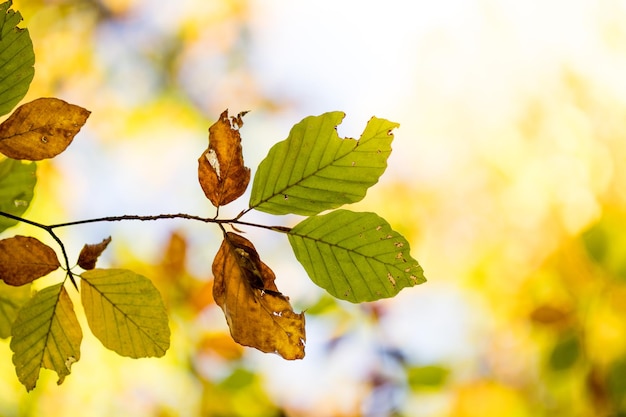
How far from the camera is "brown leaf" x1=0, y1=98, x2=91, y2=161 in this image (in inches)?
10.7

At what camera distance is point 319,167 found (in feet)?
0.94

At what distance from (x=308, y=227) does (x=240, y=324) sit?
60 millimetres

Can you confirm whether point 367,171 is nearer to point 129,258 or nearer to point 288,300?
point 288,300

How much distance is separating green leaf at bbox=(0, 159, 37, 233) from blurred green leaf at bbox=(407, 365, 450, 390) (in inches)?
36.4

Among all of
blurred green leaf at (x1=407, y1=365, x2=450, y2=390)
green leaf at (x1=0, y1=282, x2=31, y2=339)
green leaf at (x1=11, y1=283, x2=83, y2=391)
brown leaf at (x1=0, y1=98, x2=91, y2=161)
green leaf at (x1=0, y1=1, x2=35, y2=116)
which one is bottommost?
green leaf at (x1=11, y1=283, x2=83, y2=391)

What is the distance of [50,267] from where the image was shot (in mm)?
297

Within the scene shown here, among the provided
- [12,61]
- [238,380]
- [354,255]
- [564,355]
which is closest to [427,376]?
[564,355]

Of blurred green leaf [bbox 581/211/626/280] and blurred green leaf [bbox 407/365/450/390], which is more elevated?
blurred green leaf [bbox 581/211/626/280]

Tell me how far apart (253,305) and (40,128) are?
136 mm

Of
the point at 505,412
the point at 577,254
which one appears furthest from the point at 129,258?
the point at 577,254

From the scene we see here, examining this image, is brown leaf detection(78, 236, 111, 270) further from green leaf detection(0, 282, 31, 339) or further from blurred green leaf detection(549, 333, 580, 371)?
blurred green leaf detection(549, 333, 580, 371)

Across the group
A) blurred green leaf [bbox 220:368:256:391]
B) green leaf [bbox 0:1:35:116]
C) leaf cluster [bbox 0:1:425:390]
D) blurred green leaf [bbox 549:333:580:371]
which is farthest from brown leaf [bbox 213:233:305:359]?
blurred green leaf [bbox 549:333:580:371]

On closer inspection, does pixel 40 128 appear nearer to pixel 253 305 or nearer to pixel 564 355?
pixel 253 305

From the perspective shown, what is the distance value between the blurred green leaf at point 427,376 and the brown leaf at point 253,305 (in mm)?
899
